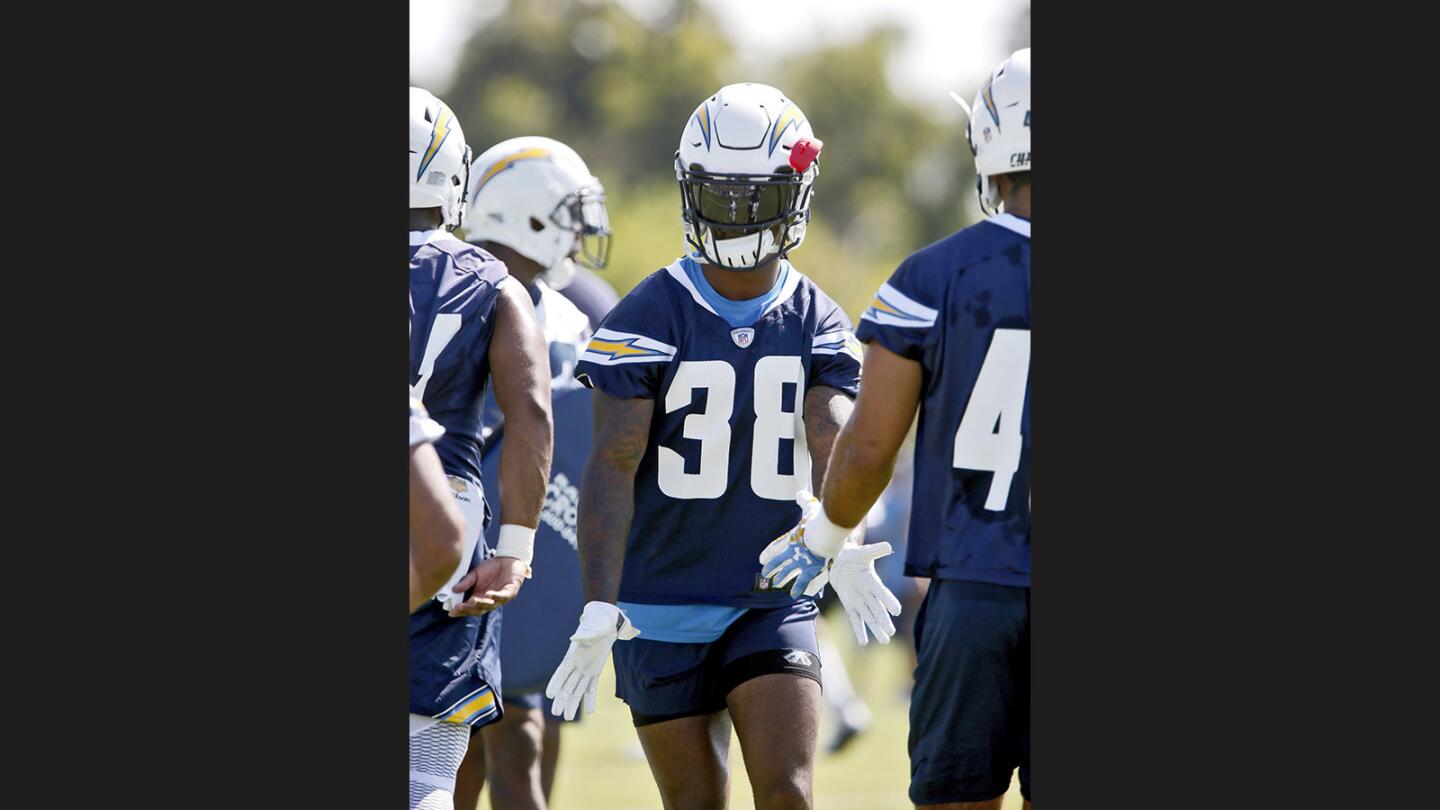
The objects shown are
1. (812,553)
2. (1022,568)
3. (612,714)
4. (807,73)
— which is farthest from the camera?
(807,73)

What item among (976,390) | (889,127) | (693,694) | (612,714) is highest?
(889,127)

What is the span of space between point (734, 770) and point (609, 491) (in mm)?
5075

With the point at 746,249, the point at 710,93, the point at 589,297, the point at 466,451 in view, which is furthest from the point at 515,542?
the point at 710,93

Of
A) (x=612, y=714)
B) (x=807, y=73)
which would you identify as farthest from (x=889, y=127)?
(x=612, y=714)

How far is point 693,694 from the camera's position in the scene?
13.4 feet

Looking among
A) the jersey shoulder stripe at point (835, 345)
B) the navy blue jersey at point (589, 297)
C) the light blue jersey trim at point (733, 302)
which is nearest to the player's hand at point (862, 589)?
the jersey shoulder stripe at point (835, 345)

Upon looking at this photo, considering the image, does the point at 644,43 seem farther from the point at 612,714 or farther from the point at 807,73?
the point at 612,714

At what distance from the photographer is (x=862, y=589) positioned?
4.12 m

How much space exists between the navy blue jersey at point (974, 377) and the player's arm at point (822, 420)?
56cm

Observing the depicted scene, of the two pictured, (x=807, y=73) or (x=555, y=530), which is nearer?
(x=555, y=530)

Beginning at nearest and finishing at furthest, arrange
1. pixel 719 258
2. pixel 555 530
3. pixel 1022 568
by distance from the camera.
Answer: pixel 1022 568 → pixel 719 258 → pixel 555 530

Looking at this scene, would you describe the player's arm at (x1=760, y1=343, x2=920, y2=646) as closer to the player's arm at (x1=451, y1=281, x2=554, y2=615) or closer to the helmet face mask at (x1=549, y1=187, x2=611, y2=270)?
the player's arm at (x1=451, y1=281, x2=554, y2=615)

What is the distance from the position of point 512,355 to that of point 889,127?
24193mm

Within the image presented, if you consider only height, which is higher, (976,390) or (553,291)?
(553,291)
